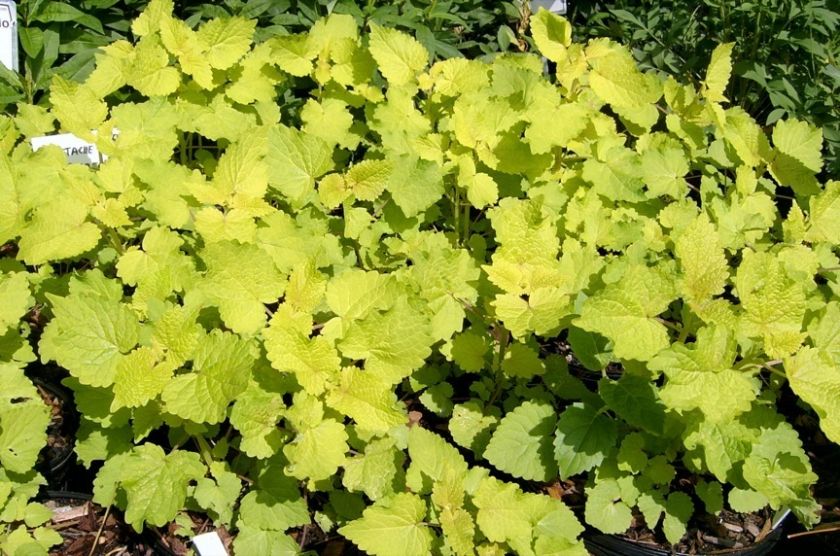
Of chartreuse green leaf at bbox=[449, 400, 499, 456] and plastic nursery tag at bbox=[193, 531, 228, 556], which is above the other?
chartreuse green leaf at bbox=[449, 400, 499, 456]

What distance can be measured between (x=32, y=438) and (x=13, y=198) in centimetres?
64

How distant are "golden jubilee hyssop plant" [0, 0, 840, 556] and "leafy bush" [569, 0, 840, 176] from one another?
22.8 inches

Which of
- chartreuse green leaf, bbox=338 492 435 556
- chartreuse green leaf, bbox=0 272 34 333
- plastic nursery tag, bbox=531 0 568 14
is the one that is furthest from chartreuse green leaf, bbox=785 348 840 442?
plastic nursery tag, bbox=531 0 568 14

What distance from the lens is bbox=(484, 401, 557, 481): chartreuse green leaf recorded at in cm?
193

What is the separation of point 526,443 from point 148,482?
0.94 meters

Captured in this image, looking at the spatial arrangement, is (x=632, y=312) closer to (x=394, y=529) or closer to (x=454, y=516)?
(x=454, y=516)

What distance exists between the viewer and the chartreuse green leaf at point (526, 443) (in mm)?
1926

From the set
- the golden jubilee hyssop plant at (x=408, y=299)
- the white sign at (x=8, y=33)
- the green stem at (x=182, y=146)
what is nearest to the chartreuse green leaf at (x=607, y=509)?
the golden jubilee hyssop plant at (x=408, y=299)

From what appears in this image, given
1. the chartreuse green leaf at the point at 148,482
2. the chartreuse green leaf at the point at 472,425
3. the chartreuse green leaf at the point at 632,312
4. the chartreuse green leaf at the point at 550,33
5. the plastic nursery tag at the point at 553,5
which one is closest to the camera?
the chartreuse green leaf at the point at 632,312

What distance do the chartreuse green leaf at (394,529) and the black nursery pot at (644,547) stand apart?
0.55 metres

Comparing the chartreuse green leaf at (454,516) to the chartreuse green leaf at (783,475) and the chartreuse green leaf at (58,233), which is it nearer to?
the chartreuse green leaf at (783,475)

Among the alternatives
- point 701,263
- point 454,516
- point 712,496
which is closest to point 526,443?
point 454,516

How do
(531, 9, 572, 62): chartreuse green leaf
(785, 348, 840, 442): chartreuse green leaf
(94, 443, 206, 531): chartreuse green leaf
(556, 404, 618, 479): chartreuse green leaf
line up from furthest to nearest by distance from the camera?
(531, 9, 572, 62): chartreuse green leaf < (556, 404, 618, 479): chartreuse green leaf < (94, 443, 206, 531): chartreuse green leaf < (785, 348, 840, 442): chartreuse green leaf

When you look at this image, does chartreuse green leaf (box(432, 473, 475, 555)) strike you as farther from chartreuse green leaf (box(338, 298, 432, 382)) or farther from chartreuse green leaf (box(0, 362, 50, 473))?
chartreuse green leaf (box(0, 362, 50, 473))
